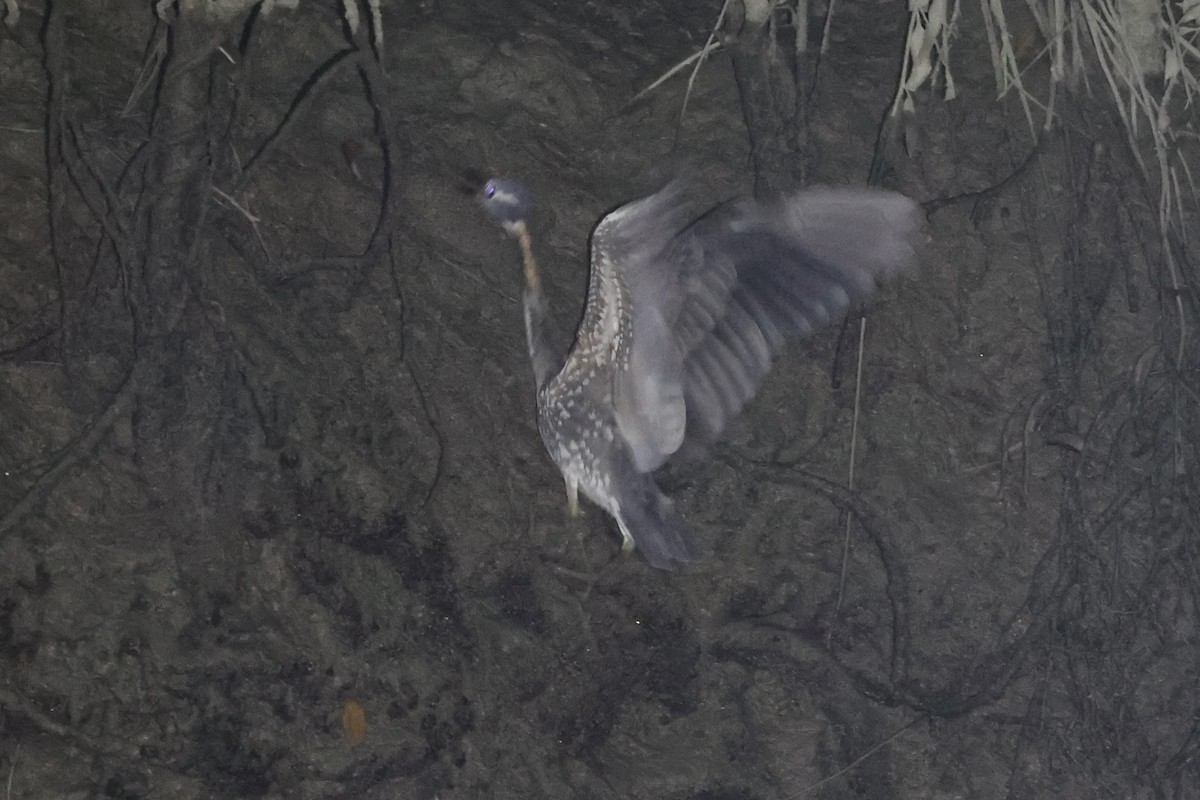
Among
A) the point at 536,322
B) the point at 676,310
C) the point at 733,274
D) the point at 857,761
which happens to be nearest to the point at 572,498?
the point at 536,322

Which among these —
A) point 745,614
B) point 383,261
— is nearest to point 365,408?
point 383,261

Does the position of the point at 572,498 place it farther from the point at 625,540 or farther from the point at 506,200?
the point at 506,200

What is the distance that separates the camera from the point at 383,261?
8.77 ft

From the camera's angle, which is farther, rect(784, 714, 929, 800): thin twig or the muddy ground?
rect(784, 714, 929, 800): thin twig

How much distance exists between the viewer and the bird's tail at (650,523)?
2.41 metres

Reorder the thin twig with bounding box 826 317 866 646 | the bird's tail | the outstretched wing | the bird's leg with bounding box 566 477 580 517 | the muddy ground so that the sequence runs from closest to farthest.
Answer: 1. the outstretched wing
2. the muddy ground
3. the bird's tail
4. the bird's leg with bounding box 566 477 580 517
5. the thin twig with bounding box 826 317 866 646

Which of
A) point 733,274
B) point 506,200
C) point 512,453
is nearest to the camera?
point 733,274

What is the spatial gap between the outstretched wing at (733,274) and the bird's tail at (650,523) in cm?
29

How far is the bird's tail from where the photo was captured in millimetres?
2410

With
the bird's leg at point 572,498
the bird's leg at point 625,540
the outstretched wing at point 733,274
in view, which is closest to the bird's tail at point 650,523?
the bird's leg at point 625,540

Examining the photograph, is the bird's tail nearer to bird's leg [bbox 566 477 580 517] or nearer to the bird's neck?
bird's leg [bbox 566 477 580 517]

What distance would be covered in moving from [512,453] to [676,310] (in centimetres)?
75

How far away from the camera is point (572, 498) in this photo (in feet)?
8.41

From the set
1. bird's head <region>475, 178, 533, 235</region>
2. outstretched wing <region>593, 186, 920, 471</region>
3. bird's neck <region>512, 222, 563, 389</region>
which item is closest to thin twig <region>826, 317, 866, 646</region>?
outstretched wing <region>593, 186, 920, 471</region>
